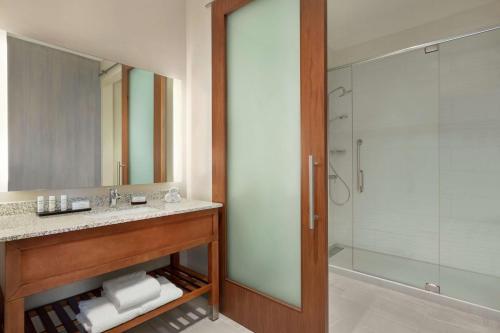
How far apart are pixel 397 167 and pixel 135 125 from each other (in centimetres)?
268

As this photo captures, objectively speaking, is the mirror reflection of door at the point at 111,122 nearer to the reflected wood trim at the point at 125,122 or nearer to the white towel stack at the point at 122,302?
the reflected wood trim at the point at 125,122

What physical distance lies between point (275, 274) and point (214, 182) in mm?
799

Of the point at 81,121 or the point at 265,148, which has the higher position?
the point at 81,121

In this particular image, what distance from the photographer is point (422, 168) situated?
8.82 feet

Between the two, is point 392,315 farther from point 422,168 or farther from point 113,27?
point 113,27

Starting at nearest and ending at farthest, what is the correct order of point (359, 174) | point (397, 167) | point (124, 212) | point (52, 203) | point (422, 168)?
point (52, 203)
point (124, 212)
point (422, 168)
point (397, 167)
point (359, 174)

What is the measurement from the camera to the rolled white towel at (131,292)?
138 centimetres

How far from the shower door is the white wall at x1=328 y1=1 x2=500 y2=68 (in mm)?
121

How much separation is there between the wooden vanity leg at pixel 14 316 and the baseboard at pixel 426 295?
2403mm

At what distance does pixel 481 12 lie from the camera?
225 centimetres

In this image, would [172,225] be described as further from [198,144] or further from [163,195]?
[198,144]

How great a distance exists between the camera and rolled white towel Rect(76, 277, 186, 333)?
128 centimetres

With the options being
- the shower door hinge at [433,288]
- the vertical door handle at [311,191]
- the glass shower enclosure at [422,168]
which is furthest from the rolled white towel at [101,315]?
the shower door hinge at [433,288]

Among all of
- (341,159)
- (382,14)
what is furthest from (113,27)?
(341,159)
